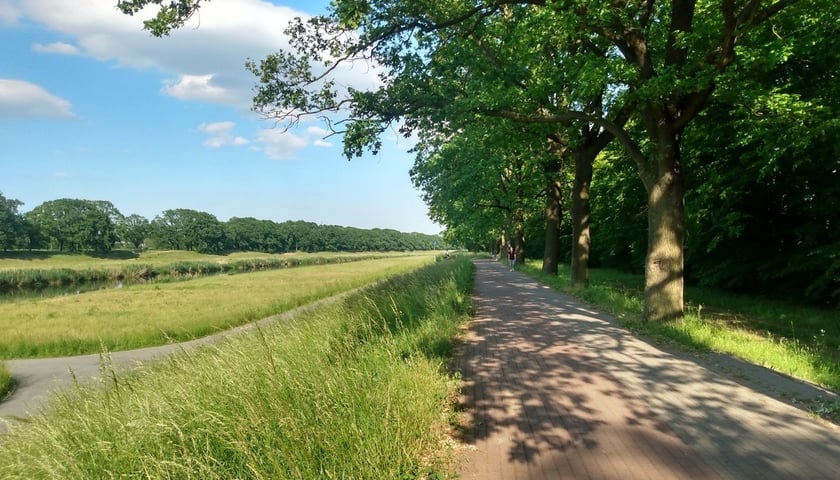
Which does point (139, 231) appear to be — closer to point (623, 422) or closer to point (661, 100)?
point (661, 100)

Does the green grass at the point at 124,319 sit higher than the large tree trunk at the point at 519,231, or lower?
lower

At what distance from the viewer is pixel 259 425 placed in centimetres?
339

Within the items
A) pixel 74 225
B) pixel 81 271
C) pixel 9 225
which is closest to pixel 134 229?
pixel 74 225

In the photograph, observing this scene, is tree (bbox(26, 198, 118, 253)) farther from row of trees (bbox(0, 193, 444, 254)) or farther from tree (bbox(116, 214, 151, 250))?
tree (bbox(116, 214, 151, 250))

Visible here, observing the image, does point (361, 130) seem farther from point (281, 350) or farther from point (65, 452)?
point (65, 452)

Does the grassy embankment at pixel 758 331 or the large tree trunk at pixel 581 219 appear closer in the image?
the grassy embankment at pixel 758 331

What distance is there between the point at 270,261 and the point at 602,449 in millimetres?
102742

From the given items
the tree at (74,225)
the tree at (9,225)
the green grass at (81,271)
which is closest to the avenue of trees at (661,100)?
the green grass at (81,271)

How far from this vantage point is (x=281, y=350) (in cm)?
577

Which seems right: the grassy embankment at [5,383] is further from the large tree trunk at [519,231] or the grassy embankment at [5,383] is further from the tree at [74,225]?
Answer: the tree at [74,225]

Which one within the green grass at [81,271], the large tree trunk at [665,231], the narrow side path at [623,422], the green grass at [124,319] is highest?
the large tree trunk at [665,231]

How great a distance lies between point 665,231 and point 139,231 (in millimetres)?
153178

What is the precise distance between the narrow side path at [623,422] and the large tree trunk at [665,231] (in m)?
2.53

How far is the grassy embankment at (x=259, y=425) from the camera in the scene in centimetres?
317
